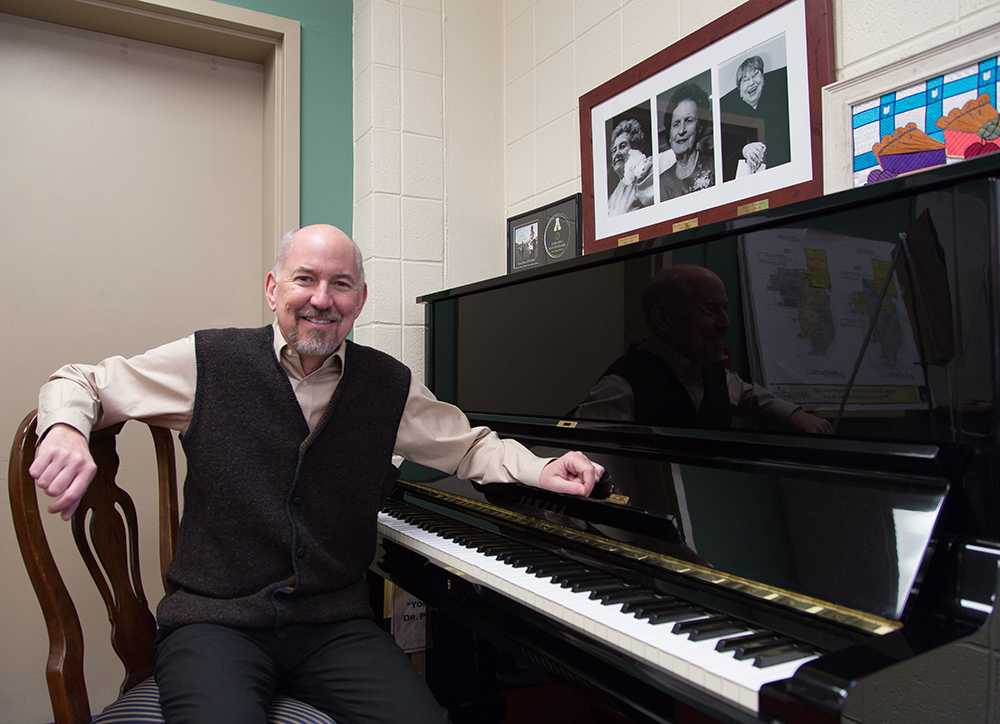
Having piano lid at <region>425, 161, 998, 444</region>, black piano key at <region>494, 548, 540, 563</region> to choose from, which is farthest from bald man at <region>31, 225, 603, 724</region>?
piano lid at <region>425, 161, 998, 444</region>

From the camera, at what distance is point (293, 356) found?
1.59 m

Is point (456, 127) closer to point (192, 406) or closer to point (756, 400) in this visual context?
point (192, 406)

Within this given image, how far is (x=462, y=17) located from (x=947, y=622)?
2530mm

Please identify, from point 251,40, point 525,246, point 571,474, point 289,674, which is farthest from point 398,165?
point 289,674

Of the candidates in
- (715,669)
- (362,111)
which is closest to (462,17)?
(362,111)

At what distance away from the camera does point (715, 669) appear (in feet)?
2.80

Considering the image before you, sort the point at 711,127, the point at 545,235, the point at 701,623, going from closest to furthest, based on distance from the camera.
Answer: the point at 701,623
the point at 711,127
the point at 545,235

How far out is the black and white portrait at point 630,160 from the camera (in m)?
2.08

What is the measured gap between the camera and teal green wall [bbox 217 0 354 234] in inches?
101

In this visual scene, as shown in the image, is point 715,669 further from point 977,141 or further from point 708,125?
point 708,125

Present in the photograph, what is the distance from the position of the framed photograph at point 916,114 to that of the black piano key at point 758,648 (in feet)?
3.09

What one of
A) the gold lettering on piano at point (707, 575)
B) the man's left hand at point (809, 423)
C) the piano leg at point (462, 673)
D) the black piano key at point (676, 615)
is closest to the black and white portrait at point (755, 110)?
the man's left hand at point (809, 423)

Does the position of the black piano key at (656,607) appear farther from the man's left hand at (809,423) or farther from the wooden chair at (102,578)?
the wooden chair at (102,578)

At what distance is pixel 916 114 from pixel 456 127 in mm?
1661
